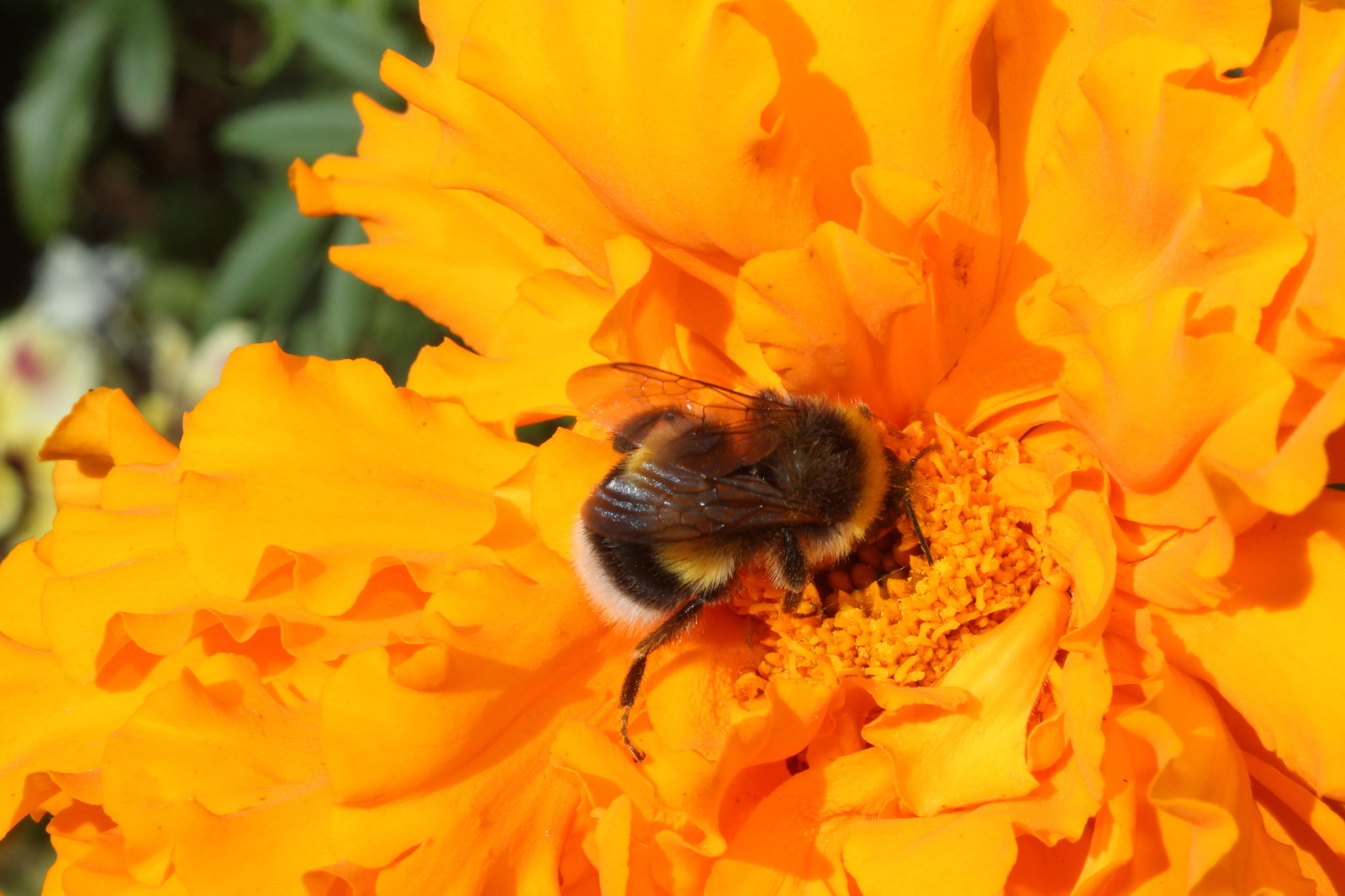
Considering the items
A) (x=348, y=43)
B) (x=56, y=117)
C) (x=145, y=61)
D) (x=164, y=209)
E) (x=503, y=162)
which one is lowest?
(x=164, y=209)

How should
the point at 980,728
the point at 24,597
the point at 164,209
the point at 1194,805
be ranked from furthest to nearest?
1. the point at 164,209
2. the point at 24,597
3. the point at 980,728
4. the point at 1194,805

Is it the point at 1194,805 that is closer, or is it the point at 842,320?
the point at 1194,805

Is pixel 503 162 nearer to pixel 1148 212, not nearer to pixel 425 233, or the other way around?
pixel 425 233

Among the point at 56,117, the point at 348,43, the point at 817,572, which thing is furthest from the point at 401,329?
the point at 817,572

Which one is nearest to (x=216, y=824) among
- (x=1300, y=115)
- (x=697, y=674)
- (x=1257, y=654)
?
(x=697, y=674)

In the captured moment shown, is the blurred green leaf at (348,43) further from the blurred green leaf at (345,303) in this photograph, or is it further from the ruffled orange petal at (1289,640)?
the ruffled orange petal at (1289,640)
